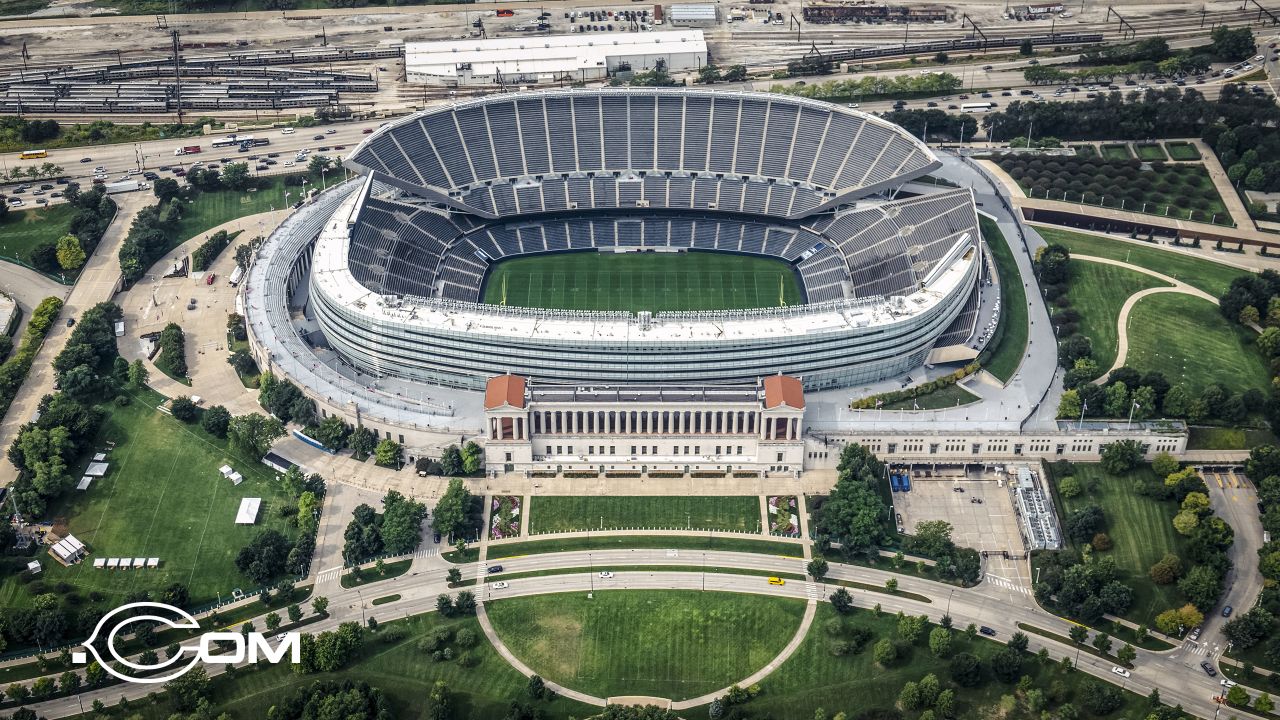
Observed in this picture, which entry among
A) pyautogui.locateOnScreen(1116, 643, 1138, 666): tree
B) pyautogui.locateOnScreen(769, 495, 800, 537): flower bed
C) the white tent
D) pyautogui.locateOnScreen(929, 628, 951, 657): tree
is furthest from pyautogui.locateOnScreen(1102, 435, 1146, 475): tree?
the white tent

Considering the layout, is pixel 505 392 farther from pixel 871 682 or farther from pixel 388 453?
pixel 871 682

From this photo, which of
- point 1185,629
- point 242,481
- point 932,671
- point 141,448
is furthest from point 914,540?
point 141,448

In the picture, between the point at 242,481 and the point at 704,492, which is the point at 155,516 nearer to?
the point at 242,481

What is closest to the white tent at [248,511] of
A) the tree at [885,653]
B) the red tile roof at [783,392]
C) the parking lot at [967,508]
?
the red tile roof at [783,392]

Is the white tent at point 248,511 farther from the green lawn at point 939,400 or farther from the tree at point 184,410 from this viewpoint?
the green lawn at point 939,400

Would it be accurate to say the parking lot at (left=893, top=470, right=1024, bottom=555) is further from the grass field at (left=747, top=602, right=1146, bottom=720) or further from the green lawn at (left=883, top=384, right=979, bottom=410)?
the grass field at (left=747, top=602, right=1146, bottom=720)

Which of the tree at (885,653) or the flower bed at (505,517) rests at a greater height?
the flower bed at (505,517)

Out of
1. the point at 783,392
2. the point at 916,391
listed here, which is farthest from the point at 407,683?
the point at 916,391
